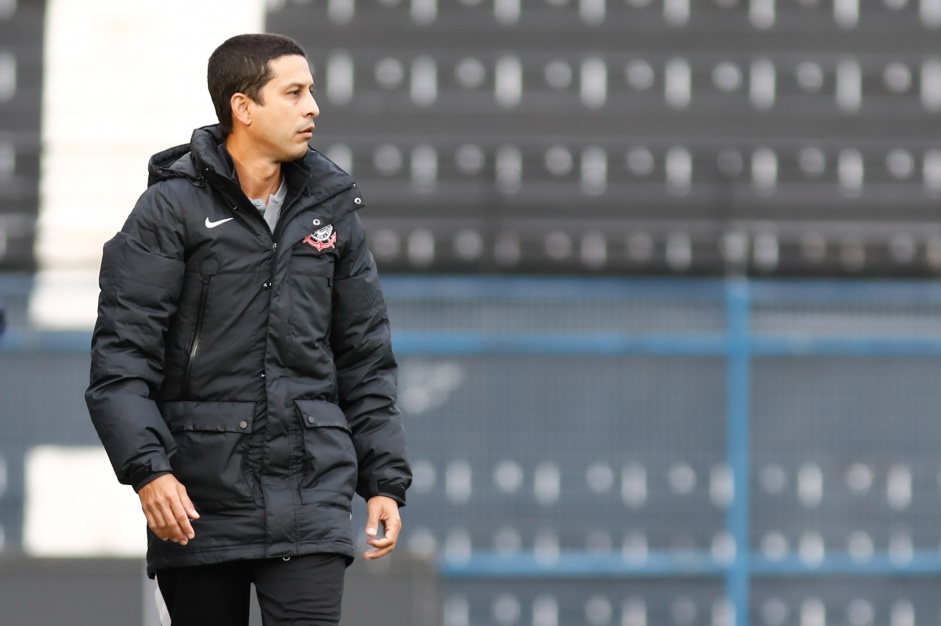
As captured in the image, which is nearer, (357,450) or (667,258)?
(357,450)

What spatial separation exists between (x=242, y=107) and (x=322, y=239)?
29 centimetres

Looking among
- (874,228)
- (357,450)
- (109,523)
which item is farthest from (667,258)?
(357,450)

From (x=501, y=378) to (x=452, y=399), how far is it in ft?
0.75

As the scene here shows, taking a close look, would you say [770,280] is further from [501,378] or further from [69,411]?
[69,411]

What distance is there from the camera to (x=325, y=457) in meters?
3.44

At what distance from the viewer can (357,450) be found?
11.8 ft

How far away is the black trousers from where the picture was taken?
3375 mm

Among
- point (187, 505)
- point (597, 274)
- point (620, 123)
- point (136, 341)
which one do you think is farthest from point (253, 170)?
point (620, 123)

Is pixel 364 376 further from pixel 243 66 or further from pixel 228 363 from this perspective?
pixel 243 66

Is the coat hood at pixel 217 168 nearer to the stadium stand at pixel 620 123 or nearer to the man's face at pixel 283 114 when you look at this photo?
the man's face at pixel 283 114

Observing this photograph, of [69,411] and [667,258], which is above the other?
[667,258]

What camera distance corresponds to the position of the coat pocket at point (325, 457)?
3422 mm

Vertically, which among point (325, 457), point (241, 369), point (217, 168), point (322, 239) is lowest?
point (325, 457)

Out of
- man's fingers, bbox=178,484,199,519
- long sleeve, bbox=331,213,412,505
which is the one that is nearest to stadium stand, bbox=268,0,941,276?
long sleeve, bbox=331,213,412,505
